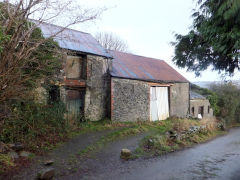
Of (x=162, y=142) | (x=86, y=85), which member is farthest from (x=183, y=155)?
(x=86, y=85)

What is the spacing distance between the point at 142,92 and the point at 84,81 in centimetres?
442

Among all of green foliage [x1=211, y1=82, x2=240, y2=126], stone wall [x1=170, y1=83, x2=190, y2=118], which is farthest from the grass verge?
green foliage [x1=211, y1=82, x2=240, y2=126]

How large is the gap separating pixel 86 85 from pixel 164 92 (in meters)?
7.08

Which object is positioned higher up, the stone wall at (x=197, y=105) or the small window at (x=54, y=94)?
the small window at (x=54, y=94)

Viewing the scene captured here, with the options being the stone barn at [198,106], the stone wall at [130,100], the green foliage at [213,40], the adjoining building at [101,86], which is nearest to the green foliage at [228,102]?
the stone barn at [198,106]

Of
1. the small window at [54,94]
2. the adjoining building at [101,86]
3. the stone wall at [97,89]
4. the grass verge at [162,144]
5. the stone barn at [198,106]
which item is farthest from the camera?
the stone barn at [198,106]

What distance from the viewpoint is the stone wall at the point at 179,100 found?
1480cm

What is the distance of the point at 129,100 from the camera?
11508 millimetres

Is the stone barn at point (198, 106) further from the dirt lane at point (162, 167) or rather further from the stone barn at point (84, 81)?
the stone barn at point (84, 81)

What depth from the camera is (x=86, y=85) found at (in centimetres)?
1032

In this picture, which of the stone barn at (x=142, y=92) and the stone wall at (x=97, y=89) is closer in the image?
the stone wall at (x=97, y=89)

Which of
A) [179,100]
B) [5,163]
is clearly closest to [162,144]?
[5,163]

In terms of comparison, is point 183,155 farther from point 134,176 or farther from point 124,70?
point 124,70

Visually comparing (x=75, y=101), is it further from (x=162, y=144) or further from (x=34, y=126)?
(x=162, y=144)
